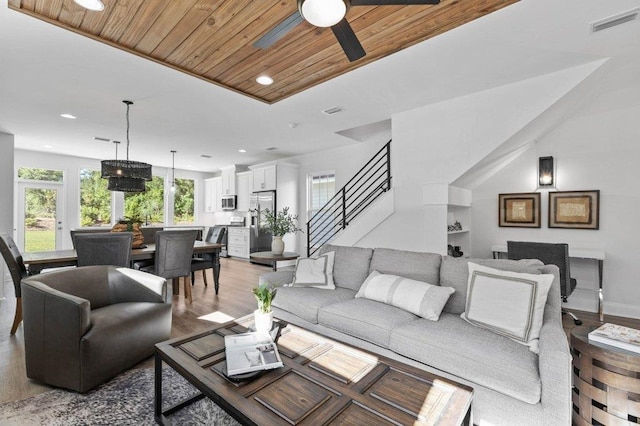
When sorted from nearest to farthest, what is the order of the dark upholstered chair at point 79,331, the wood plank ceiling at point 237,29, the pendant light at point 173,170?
the dark upholstered chair at point 79,331
the wood plank ceiling at point 237,29
the pendant light at point 173,170

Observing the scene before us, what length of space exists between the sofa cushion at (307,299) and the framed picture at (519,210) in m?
3.07

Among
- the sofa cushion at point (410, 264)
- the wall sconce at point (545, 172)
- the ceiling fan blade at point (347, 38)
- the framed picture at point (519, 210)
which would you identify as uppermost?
the ceiling fan blade at point (347, 38)

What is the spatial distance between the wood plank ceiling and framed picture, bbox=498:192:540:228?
3095 mm

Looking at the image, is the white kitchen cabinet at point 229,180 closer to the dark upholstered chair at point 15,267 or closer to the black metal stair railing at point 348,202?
the black metal stair railing at point 348,202

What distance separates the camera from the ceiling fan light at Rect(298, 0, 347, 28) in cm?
156

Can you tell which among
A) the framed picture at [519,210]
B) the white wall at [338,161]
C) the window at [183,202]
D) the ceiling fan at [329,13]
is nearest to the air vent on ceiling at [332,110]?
the white wall at [338,161]

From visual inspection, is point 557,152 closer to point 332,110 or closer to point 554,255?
point 554,255

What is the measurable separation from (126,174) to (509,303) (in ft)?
15.7

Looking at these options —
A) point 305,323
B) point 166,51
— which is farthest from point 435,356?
point 166,51

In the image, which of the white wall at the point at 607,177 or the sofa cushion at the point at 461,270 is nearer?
the sofa cushion at the point at 461,270

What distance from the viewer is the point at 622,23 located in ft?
7.55

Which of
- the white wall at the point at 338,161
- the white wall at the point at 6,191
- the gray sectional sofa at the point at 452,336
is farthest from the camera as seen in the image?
the white wall at the point at 338,161

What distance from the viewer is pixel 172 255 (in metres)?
3.99

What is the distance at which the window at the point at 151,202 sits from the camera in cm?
807
